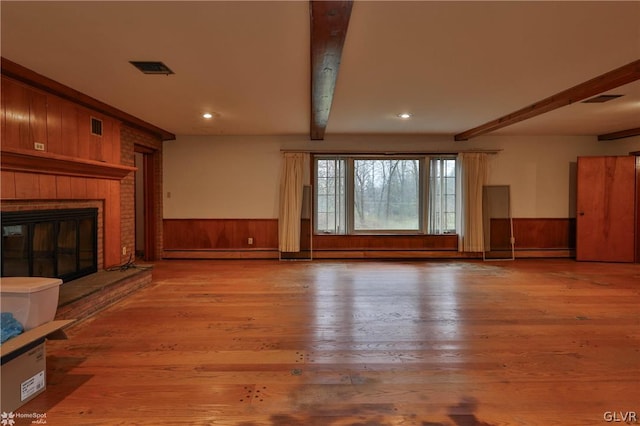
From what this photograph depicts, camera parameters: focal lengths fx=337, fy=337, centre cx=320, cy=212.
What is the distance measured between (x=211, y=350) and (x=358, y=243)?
3945 millimetres

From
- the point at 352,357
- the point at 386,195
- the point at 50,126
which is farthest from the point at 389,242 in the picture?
the point at 50,126

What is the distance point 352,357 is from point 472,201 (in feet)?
14.7

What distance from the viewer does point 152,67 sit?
2854 millimetres

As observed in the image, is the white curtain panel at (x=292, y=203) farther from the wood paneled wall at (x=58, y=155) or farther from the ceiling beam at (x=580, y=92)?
the ceiling beam at (x=580, y=92)

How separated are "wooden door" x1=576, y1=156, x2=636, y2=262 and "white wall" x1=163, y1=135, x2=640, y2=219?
13.9 inches

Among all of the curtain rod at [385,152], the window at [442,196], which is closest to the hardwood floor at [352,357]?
the window at [442,196]

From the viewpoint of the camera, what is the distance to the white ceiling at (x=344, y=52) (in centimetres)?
201

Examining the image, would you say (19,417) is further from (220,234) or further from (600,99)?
(600,99)

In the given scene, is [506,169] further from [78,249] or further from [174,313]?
[78,249]

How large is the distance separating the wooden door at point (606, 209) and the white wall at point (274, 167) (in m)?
0.35

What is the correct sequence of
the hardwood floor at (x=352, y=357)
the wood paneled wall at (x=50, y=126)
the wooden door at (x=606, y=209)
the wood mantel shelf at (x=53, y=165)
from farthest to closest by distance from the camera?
1. the wooden door at (x=606, y=209)
2. the wood paneled wall at (x=50, y=126)
3. the wood mantel shelf at (x=53, y=165)
4. the hardwood floor at (x=352, y=357)

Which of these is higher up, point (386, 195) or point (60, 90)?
point (60, 90)

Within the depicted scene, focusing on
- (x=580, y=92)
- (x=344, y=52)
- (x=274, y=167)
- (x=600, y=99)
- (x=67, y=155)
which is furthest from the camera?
(x=274, y=167)

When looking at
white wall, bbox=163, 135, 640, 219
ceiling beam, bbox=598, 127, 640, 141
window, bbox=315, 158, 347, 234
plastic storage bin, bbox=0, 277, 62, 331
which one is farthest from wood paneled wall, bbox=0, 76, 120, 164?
ceiling beam, bbox=598, 127, 640, 141
